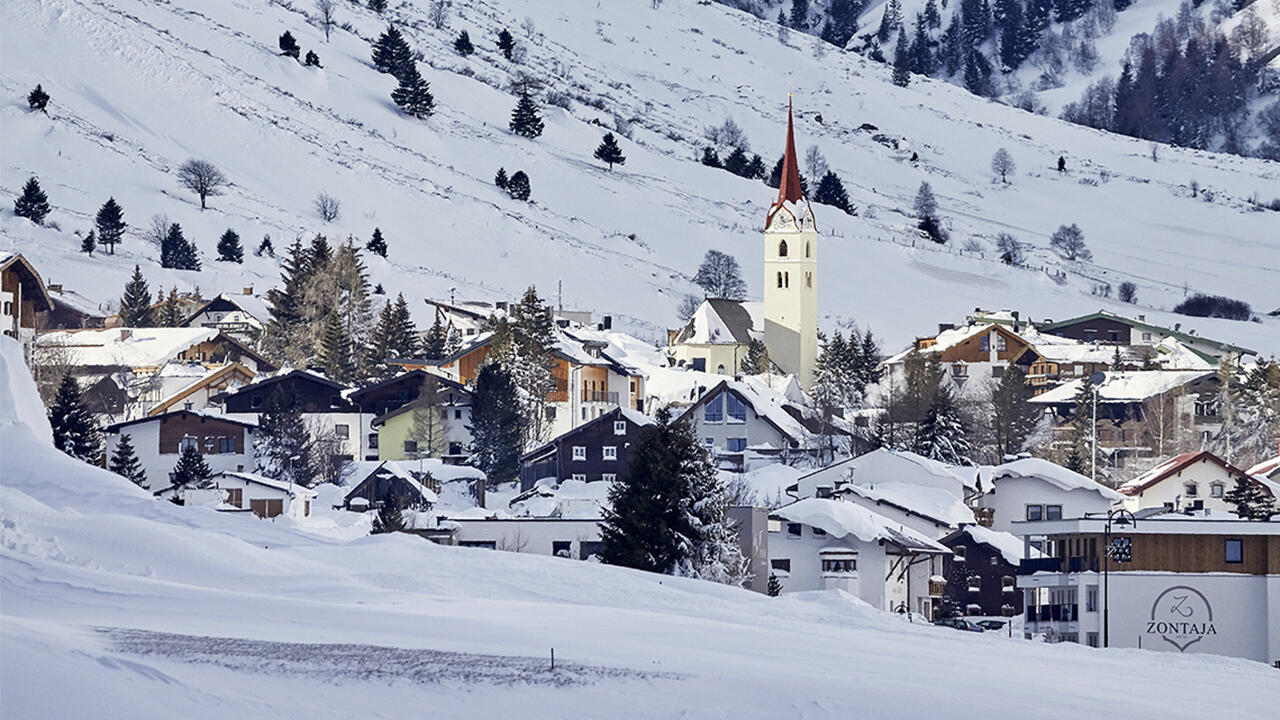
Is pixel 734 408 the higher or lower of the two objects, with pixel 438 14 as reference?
lower

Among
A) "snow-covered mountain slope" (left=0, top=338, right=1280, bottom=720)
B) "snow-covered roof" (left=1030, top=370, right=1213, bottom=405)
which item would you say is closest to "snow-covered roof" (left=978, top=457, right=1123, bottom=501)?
"snow-covered roof" (left=1030, top=370, right=1213, bottom=405)

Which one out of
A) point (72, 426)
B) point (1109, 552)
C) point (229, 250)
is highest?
point (229, 250)

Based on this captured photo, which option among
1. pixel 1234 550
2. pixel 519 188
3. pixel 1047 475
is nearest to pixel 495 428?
pixel 1047 475

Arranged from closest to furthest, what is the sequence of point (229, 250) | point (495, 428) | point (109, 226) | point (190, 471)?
1. point (190, 471)
2. point (495, 428)
3. point (109, 226)
4. point (229, 250)

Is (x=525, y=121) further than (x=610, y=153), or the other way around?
(x=525, y=121)

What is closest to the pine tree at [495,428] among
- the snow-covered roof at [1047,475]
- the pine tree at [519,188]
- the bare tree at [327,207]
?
the snow-covered roof at [1047,475]

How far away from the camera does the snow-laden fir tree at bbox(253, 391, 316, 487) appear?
55.7m

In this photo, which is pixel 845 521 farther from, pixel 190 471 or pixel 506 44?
pixel 506 44

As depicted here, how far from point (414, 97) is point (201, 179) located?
23.5 metres

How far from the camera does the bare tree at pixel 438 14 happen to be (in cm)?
15875

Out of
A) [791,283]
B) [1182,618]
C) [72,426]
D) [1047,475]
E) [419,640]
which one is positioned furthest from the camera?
[791,283]

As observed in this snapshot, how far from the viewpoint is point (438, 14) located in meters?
161

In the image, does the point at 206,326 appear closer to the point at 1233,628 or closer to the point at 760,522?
the point at 760,522

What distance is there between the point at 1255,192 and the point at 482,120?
63998 millimetres
